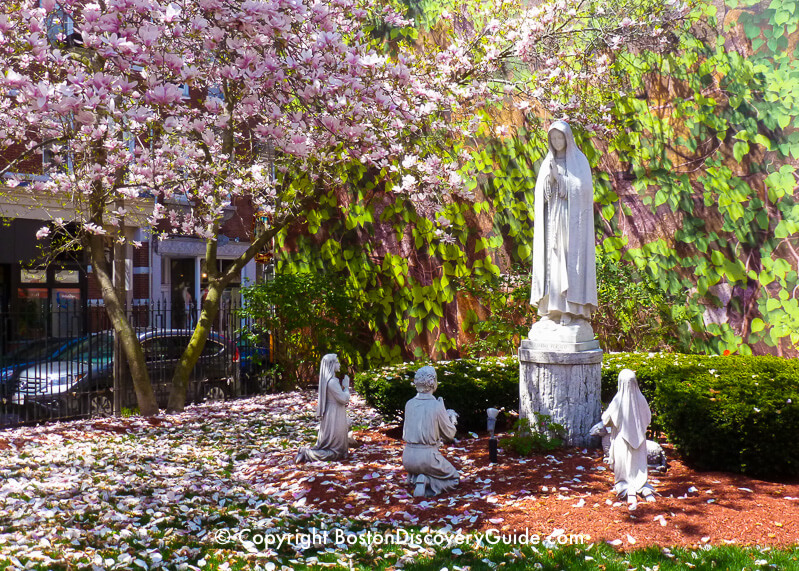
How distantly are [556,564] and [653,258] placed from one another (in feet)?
22.3

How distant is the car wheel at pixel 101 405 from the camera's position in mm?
10758

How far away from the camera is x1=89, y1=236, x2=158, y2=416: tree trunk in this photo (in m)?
10.2

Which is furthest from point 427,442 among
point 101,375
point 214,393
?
point 214,393

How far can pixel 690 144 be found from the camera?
9.98 metres

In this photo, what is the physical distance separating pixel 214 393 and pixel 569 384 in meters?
7.36

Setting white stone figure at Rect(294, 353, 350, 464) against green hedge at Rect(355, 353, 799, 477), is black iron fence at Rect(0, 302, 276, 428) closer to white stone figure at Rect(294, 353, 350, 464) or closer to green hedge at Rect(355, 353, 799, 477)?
white stone figure at Rect(294, 353, 350, 464)


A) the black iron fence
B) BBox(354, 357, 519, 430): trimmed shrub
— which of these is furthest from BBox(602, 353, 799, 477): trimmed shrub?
the black iron fence

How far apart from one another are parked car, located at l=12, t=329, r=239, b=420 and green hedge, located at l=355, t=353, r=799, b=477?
4706 mm

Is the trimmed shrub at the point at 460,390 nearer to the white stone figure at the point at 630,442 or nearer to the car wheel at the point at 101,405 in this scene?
the white stone figure at the point at 630,442

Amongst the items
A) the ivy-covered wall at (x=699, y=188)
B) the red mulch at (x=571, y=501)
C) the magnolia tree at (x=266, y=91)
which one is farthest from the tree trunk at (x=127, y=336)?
the ivy-covered wall at (x=699, y=188)

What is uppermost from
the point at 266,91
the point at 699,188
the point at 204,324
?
the point at 266,91

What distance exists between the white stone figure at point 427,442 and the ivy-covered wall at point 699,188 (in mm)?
5425

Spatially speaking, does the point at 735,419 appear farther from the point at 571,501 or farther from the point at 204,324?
the point at 204,324

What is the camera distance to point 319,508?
5.89m
